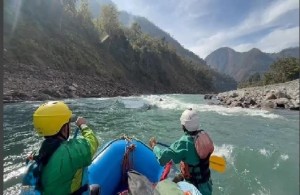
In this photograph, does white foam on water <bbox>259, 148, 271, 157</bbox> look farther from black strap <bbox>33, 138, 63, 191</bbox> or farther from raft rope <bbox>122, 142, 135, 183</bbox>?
black strap <bbox>33, 138, 63, 191</bbox>

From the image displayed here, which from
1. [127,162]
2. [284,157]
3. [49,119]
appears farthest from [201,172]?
[284,157]

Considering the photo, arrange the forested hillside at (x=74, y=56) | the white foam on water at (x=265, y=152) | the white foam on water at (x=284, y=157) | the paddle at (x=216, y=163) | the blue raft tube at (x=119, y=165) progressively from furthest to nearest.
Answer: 1. the forested hillside at (x=74, y=56)
2. the white foam on water at (x=265, y=152)
3. the white foam on water at (x=284, y=157)
4. the blue raft tube at (x=119, y=165)
5. the paddle at (x=216, y=163)

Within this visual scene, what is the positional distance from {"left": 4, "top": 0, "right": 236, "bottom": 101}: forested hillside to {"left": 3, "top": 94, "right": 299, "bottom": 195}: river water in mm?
9656

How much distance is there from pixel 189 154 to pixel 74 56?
4681 centimetres

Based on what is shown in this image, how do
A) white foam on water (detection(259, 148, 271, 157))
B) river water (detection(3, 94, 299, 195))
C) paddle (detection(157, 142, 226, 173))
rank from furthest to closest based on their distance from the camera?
1. white foam on water (detection(259, 148, 271, 157))
2. river water (detection(3, 94, 299, 195))
3. paddle (detection(157, 142, 226, 173))

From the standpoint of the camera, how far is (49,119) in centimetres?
276

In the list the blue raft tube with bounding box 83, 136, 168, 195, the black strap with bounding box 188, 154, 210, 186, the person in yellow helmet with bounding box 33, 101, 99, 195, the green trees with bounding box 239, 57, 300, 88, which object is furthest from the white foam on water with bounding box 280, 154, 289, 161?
the green trees with bounding box 239, 57, 300, 88

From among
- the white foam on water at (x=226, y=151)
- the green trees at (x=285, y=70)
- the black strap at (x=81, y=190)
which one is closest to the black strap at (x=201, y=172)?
the black strap at (x=81, y=190)

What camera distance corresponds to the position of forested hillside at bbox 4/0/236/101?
99.2ft

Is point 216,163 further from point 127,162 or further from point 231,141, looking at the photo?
point 231,141

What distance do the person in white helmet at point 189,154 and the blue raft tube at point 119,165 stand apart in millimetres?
869

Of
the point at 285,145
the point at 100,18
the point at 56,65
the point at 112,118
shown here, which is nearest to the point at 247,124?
the point at 285,145

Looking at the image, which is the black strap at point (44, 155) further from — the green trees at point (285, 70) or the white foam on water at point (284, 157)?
the green trees at point (285, 70)

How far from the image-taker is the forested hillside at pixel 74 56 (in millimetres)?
30250
